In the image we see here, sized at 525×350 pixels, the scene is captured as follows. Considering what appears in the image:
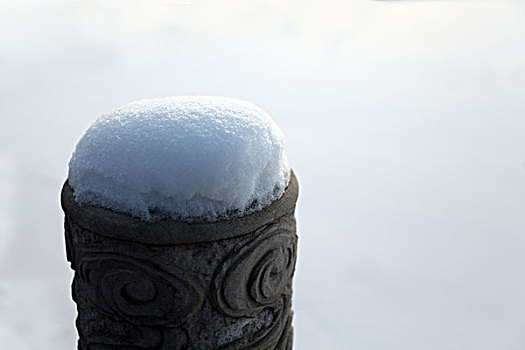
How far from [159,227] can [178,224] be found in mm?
81

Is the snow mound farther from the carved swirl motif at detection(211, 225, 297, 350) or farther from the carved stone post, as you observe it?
the carved swirl motif at detection(211, 225, 297, 350)

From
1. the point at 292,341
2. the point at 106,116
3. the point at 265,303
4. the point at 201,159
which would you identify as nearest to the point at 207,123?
the point at 201,159

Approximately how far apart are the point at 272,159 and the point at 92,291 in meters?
1.02

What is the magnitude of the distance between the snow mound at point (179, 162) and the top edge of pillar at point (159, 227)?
0.03 meters

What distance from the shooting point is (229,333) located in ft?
10.5

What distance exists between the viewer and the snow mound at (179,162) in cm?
300

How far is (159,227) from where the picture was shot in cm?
296

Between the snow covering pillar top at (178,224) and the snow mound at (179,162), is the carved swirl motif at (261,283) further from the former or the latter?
the snow mound at (179,162)

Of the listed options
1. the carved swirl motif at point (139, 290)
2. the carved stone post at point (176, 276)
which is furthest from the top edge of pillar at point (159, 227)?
the carved swirl motif at point (139, 290)

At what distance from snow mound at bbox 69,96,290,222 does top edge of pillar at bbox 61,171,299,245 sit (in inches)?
1.3

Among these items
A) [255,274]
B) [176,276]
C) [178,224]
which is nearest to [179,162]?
[178,224]

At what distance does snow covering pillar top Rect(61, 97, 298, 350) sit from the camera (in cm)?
300

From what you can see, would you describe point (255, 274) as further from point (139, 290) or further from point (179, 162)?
point (179, 162)

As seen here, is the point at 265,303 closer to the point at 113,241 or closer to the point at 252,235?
the point at 252,235
